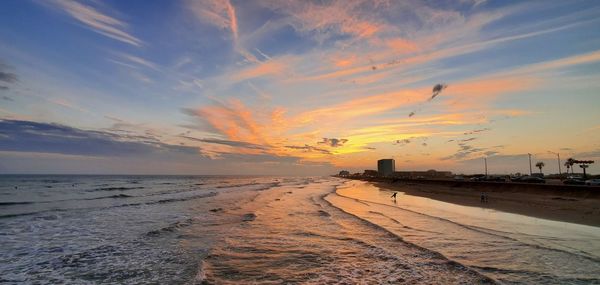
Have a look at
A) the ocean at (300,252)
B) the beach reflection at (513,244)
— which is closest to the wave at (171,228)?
the ocean at (300,252)

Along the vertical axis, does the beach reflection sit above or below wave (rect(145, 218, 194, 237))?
above

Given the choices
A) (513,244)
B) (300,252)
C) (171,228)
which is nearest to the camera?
(300,252)

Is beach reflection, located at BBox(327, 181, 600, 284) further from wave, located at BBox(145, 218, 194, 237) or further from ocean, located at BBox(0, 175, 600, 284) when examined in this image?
wave, located at BBox(145, 218, 194, 237)

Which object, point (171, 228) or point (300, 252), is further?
point (171, 228)

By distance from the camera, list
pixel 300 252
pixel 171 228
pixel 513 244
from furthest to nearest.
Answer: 1. pixel 171 228
2. pixel 513 244
3. pixel 300 252

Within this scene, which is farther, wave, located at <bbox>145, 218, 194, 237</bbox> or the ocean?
wave, located at <bbox>145, 218, 194, 237</bbox>

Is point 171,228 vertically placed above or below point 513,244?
below

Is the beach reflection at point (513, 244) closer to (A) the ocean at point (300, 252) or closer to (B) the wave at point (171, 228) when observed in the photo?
(A) the ocean at point (300, 252)

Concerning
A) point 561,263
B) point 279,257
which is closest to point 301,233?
point 279,257

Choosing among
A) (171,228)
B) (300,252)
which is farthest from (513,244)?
(171,228)

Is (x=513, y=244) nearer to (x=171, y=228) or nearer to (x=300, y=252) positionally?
(x=300, y=252)

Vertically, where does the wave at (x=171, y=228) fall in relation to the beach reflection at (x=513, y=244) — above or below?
below

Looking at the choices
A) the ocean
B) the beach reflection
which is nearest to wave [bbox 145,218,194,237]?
the ocean

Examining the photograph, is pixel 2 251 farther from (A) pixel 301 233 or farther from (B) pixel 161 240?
(A) pixel 301 233
